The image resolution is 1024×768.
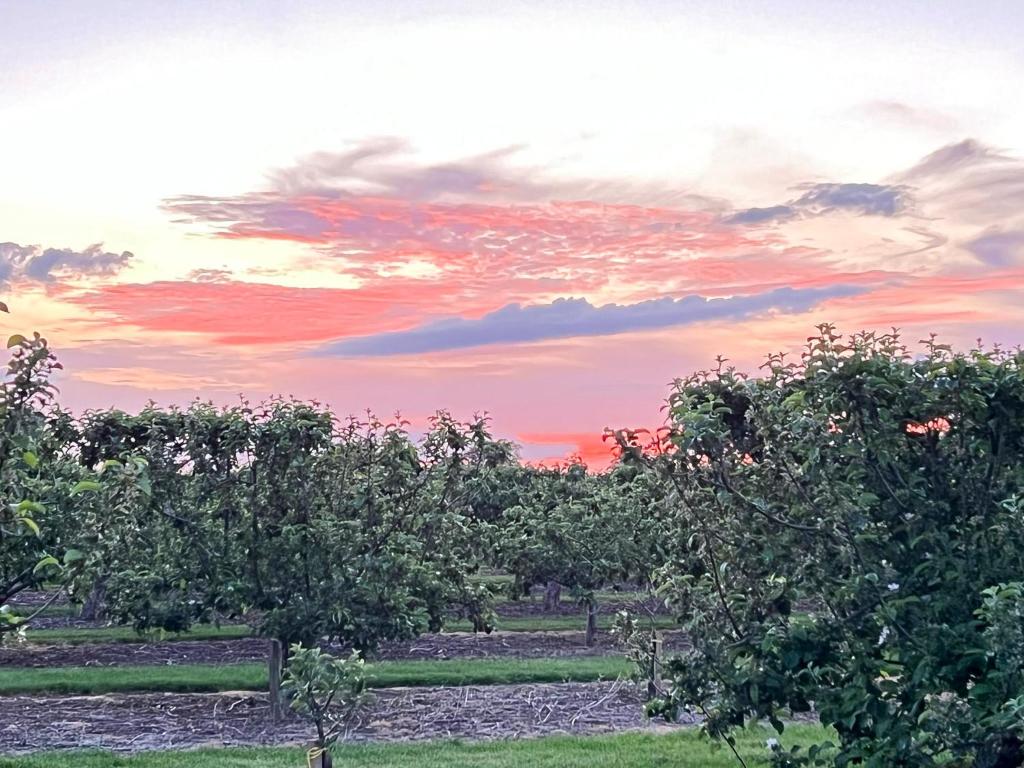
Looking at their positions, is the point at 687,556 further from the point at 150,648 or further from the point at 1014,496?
the point at 150,648

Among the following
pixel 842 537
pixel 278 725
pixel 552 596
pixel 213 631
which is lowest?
pixel 552 596

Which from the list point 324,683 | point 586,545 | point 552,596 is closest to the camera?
point 324,683

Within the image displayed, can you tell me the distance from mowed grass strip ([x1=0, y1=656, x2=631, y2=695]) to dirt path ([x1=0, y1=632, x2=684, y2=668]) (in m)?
1.13

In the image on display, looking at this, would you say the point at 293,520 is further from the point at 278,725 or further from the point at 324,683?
the point at 324,683

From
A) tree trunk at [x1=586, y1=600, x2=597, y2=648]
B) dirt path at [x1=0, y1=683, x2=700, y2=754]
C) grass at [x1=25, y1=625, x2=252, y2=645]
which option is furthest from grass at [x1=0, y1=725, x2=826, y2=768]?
grass at [x1=25, y1=625, x2=252, y2=645]

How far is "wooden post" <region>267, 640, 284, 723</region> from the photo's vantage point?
47.6 ft

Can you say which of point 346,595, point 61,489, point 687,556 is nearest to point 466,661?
point 346,595

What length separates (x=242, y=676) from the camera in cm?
1783

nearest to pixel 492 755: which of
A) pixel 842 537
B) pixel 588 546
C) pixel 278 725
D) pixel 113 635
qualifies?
pixel 278 725

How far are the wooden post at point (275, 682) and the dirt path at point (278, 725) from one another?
17 cm

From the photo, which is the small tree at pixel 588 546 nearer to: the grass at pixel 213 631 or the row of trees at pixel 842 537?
the grass at pixel 213 631

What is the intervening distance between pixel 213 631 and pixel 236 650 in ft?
9.62

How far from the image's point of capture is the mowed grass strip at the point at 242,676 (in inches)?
674

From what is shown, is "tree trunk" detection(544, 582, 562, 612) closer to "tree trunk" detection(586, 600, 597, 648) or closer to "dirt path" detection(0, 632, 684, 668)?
"dirt path" detection(0, 632, 684, 668)
